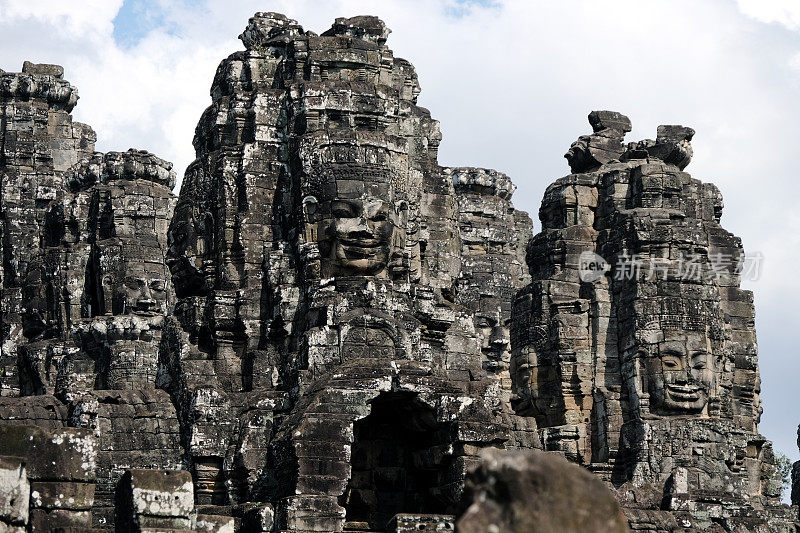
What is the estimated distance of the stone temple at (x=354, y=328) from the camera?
29609mm

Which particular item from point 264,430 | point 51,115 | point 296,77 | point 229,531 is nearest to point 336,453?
point 264,430

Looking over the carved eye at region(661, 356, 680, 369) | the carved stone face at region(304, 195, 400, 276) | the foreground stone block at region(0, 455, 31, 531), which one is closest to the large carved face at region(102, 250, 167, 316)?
the carved stone face at region(304, 195, 400, 276)

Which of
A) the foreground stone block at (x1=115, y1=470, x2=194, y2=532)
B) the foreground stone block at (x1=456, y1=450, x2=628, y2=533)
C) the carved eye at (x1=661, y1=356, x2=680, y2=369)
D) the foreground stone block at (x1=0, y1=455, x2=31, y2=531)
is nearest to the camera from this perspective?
the foreground stone block at (x1=456, y1=450, x2=628, y2=533)

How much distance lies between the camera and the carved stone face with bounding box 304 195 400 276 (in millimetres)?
32531

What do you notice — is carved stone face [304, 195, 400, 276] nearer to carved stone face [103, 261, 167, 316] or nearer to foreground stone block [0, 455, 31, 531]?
carved stone face [103, 261, 167, 316]

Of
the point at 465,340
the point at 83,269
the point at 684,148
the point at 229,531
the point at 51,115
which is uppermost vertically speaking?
the point at 51,115

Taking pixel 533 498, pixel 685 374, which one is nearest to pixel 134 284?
pixel 685 374

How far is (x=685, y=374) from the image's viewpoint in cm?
3950

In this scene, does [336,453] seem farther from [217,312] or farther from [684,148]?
[684,148]

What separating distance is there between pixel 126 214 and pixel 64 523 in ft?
77.2

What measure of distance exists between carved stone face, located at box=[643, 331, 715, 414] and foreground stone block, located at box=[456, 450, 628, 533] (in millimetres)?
27378

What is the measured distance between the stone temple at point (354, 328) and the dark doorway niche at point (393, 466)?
0.18 feet

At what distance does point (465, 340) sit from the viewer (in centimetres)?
3603

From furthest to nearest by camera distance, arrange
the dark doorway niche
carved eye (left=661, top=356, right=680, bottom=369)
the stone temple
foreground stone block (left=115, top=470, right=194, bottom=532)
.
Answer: carved eye (left=661, top=356, right=680, bottom=369) < the dark doorway niche < the stone temple < foreground stone block (left=115, top=470, right=194, bottom=532)
